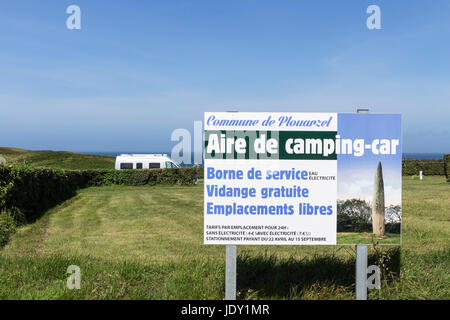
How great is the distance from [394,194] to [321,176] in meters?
0.91

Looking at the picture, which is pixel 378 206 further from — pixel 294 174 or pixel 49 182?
pixel 49 182

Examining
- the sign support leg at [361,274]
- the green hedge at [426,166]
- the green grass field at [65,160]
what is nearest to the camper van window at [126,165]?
the green grass field at [65,160]

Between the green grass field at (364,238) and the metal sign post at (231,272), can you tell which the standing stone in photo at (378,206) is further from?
the metal sign post at (231,272)

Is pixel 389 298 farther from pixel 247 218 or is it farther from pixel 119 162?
pixel 119 162

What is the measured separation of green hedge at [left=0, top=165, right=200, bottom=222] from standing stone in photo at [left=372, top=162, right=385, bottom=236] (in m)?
9.52

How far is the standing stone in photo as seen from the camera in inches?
161

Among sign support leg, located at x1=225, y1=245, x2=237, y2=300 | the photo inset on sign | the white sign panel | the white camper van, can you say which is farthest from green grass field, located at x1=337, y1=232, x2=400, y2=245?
the white camper van

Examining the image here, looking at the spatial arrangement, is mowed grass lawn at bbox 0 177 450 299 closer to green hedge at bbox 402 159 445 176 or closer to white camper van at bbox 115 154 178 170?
white camper van at bbox 115 154 178 170

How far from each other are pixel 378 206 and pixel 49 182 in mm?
14480

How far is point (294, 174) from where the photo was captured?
3965 millimetres

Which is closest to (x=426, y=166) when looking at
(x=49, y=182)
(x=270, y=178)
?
(x=49, y=182)

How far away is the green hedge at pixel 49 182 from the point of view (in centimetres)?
1019
